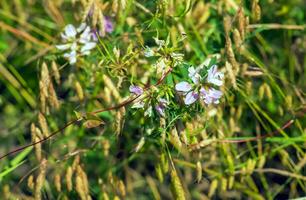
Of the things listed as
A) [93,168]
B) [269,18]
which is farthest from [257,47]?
[93,168]

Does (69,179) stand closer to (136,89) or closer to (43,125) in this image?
(43,125)

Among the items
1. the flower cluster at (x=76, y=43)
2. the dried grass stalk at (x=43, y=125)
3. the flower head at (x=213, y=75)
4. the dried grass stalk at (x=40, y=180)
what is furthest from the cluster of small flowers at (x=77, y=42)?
the flower head at (x=213, y=75)

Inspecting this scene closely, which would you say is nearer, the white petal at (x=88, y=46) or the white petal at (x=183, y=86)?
the white petal at (x=183, y=86)

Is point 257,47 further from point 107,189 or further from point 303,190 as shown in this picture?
point 107,189

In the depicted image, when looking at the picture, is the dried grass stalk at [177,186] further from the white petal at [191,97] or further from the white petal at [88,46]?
the white petal at [88,46]

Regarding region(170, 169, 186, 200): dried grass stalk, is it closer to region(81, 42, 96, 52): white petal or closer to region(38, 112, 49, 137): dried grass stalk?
region(38, 112, 49, 137): dried grass stalk

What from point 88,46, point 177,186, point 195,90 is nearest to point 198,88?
point 195,90

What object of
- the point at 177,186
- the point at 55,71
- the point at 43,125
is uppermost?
the point at 55,71
